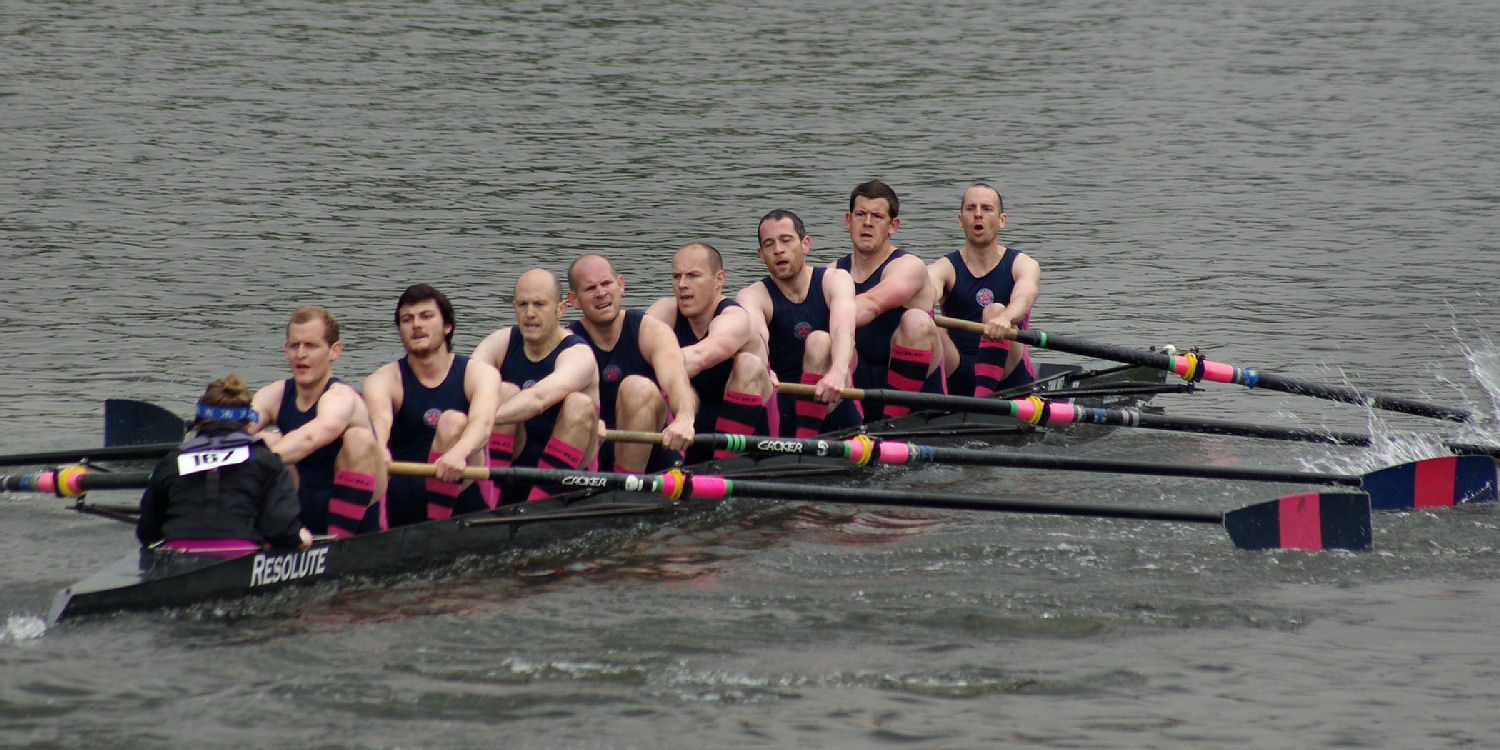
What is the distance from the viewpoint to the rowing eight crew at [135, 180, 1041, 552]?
7.51 metres

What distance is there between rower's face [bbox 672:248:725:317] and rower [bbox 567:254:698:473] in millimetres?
368

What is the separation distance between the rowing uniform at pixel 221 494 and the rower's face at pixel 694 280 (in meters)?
2.88

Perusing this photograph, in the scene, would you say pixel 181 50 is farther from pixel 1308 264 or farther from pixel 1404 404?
pixel 1404 404

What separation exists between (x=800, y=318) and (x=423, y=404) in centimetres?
285

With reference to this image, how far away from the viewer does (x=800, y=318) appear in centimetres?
1002

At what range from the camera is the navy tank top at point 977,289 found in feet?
37.3

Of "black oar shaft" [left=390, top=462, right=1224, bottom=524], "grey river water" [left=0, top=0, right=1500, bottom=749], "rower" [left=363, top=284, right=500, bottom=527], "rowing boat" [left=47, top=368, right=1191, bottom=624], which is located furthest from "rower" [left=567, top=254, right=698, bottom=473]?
"rower" [left=363, top=284, right=500, bottom=527]

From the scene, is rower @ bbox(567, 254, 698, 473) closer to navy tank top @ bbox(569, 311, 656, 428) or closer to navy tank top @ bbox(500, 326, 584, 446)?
navy tank top @ bbox(569, 311, 656, 428)

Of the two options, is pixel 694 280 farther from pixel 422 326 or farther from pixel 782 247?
pixel 422 326

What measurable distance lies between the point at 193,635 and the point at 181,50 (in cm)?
2274

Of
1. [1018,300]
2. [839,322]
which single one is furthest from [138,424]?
[1018,300]

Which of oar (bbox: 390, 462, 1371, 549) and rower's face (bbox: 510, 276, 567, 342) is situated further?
rower's face (bbox: 510, 276, 567, 342)

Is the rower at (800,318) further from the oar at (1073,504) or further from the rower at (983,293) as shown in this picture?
the oar at (1073,504)

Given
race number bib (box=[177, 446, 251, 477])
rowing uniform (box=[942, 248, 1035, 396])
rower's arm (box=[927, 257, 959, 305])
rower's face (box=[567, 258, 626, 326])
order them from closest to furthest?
race number bib (box=[177, 446, 251, 477]), rower's face (box=[567, 258, 626, 326]), rowing uniform (box=[942, 248, 1035, 396]), rower's arm (box=[927, 257, 959, 305])
